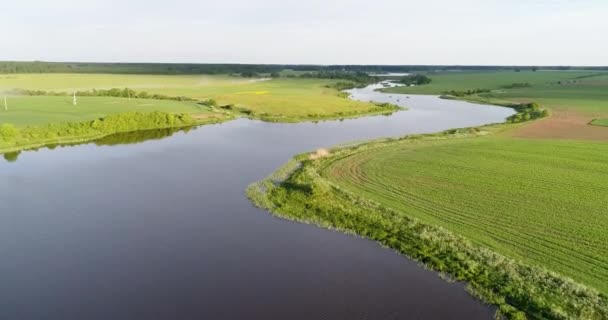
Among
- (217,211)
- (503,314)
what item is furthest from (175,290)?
(503,314)

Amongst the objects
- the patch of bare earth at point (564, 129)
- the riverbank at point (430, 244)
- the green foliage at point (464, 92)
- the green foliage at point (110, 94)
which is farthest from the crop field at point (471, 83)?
the riverbank at point (430, 244)

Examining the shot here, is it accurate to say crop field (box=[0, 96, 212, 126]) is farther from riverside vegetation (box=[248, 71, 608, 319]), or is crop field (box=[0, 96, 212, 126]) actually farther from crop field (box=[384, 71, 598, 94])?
crop field (box=[384, 71, 598, 94])

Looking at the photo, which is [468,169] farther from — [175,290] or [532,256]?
[175,290]

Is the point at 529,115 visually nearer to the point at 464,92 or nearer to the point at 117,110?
the point at 464,92

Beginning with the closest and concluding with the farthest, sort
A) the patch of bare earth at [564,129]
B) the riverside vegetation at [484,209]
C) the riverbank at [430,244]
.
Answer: the riverbank at [430,244] < the riverside vegetation at [484,209] < the patch of bare earth at [564,129]

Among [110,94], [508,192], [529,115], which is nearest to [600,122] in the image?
[529,115]

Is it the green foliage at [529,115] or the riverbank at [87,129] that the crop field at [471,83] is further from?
the riverbank at [87,129]
